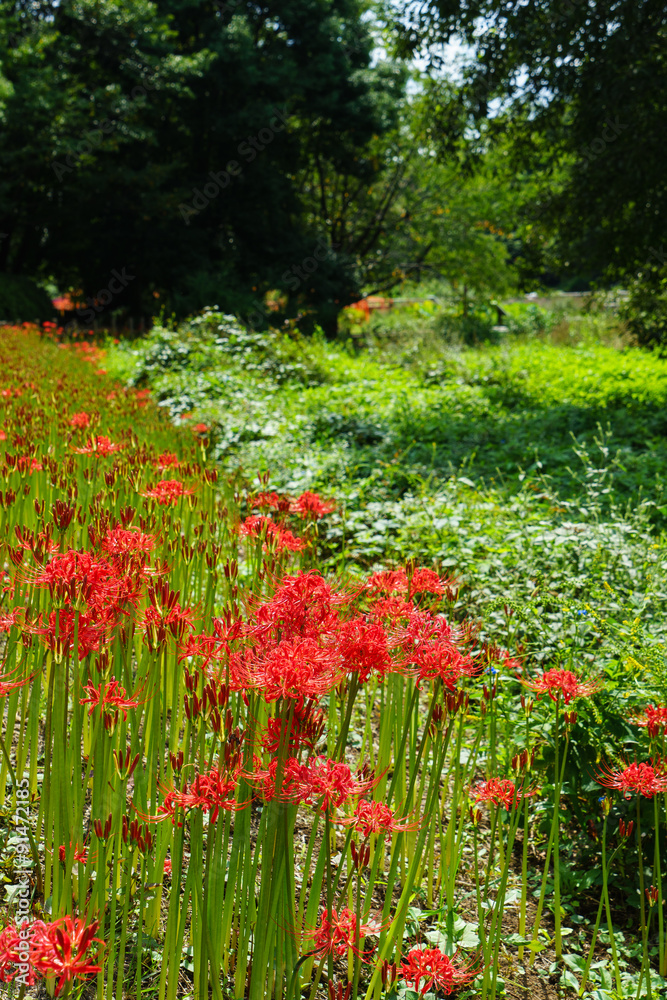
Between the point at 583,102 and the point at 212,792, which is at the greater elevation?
the point at 583,102

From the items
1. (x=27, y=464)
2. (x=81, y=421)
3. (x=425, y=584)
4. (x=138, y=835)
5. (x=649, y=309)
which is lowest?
(x=138, y=835)

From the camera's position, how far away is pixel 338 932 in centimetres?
154

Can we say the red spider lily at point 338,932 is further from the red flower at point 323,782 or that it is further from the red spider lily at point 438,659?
the red spider lily at point 438,659

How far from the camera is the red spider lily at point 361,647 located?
1469 millimetres

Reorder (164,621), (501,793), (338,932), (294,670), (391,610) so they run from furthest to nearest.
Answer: (501,793), (391,610), (164,621), (338,932), (294,670)

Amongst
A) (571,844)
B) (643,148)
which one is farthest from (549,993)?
(643,148)

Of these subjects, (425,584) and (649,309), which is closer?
(425,584)

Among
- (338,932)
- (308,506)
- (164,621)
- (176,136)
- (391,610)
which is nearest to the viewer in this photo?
(338,932)

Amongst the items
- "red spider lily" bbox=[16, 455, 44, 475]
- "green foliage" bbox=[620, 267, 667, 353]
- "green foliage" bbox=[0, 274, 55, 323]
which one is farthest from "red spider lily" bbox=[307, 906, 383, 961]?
"green foliage" bbox=[0, 274, 55, 323]

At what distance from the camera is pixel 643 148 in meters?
8.82

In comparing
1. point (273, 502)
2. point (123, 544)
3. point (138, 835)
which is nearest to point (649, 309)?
point (273, 502)

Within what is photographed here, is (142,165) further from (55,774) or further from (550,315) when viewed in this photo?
(55,774)

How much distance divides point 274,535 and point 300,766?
1148mm

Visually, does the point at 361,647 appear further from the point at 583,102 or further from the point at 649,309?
the point at 649,309
